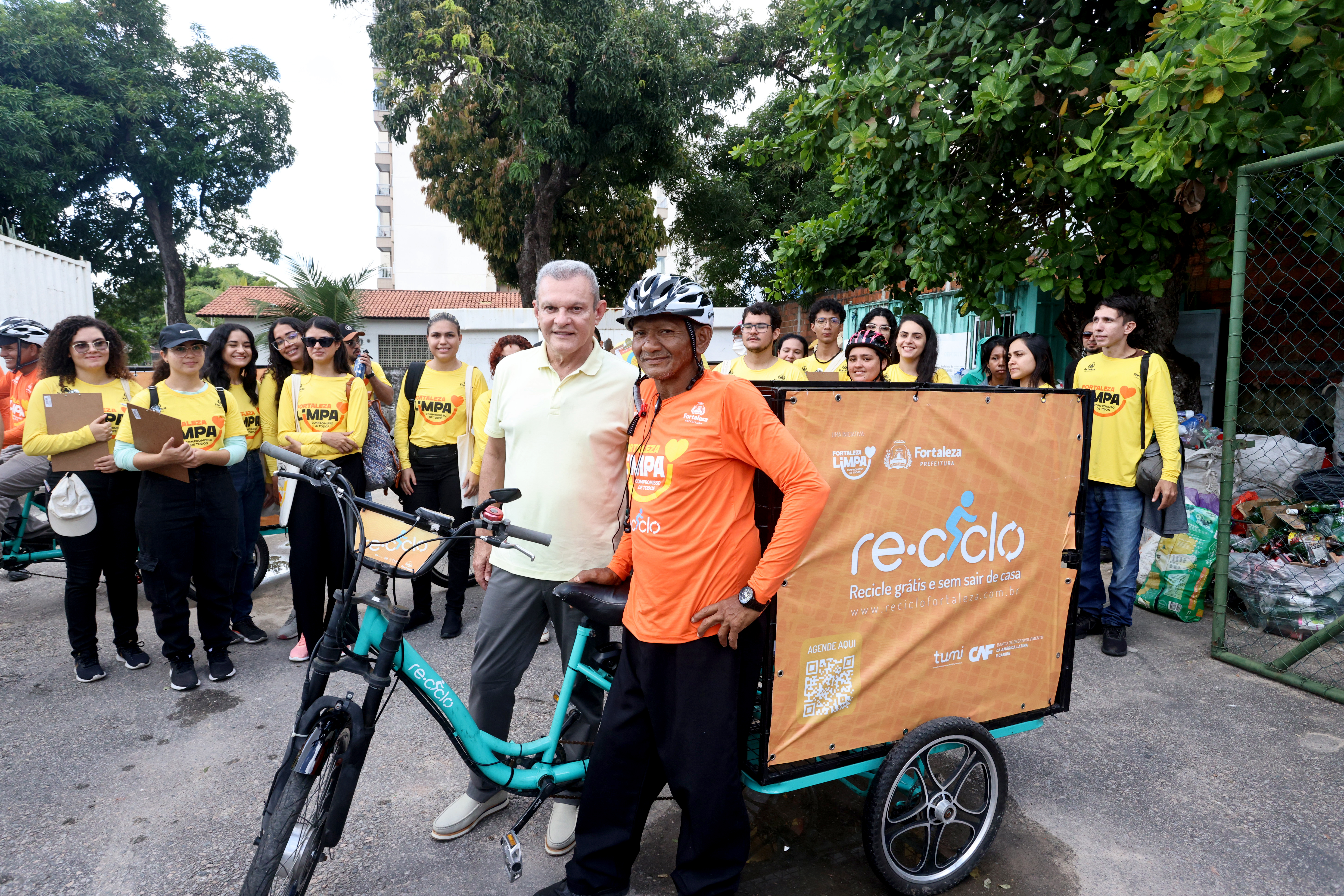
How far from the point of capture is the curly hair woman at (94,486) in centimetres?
426

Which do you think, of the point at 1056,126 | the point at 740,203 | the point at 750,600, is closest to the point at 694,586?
the point at 750,600

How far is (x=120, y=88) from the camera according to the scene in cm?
2270

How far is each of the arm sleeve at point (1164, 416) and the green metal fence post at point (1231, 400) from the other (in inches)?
9.5

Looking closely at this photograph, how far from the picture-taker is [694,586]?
230 cm

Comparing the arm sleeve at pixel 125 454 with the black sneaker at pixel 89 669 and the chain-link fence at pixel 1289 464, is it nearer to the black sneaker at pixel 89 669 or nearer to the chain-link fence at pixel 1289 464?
the black sneaker at pixel 89 669

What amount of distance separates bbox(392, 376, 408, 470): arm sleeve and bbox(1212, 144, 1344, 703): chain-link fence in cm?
493

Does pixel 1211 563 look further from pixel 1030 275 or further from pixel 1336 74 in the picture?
pixel 1336 74

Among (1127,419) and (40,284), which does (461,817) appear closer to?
(1127,419)

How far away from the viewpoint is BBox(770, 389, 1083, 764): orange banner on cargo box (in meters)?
2.40

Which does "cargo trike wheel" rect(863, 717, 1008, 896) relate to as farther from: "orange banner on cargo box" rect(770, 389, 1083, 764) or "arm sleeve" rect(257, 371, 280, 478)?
"arm sleeve" rect(257, 371, 280, 478)

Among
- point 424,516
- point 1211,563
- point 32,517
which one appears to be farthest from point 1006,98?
point 32,517

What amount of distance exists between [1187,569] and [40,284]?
13.8 meters

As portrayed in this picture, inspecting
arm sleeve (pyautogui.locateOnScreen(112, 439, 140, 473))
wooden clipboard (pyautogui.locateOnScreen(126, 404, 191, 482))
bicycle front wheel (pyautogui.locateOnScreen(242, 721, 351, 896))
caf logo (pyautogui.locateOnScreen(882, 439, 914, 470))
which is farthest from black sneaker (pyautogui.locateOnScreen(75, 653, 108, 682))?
caf logo (pyautogui.locateOnScreen(882, 439, 914, 470))

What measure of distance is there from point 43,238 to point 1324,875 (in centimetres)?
2931
